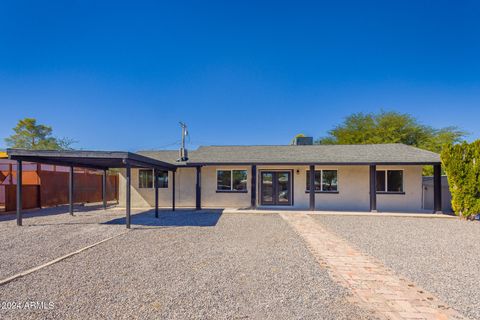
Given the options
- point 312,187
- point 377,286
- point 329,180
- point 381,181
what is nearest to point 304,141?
point 329,180

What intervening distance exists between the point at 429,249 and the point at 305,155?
7636 millimetres


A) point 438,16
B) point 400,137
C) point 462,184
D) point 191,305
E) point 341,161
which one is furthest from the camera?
point 400,137

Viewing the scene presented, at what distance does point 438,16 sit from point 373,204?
10766mm

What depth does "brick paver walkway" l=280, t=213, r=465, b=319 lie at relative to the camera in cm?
306

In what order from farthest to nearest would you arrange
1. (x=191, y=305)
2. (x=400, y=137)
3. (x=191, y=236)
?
(x=400, y=137), (x=191, y=236), (x=191, y=305)

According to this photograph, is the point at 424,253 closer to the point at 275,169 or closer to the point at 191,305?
the point at 191,305

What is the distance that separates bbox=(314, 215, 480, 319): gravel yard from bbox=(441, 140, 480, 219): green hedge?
757 mm

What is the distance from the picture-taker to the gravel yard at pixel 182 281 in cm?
303

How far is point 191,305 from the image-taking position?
3.17 meters

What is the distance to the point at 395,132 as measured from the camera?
27219mm

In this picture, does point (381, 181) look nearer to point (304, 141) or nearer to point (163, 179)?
point (304, 141)

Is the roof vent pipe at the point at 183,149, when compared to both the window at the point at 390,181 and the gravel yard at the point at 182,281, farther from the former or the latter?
the window at the point at 390,181

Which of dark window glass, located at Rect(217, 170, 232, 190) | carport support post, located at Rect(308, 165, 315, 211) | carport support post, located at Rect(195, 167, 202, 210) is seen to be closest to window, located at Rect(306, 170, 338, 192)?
carport support post, located at Rect(308, 165, 315, 211)

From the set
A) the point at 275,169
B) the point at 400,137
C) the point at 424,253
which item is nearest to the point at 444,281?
the point at 424,253
